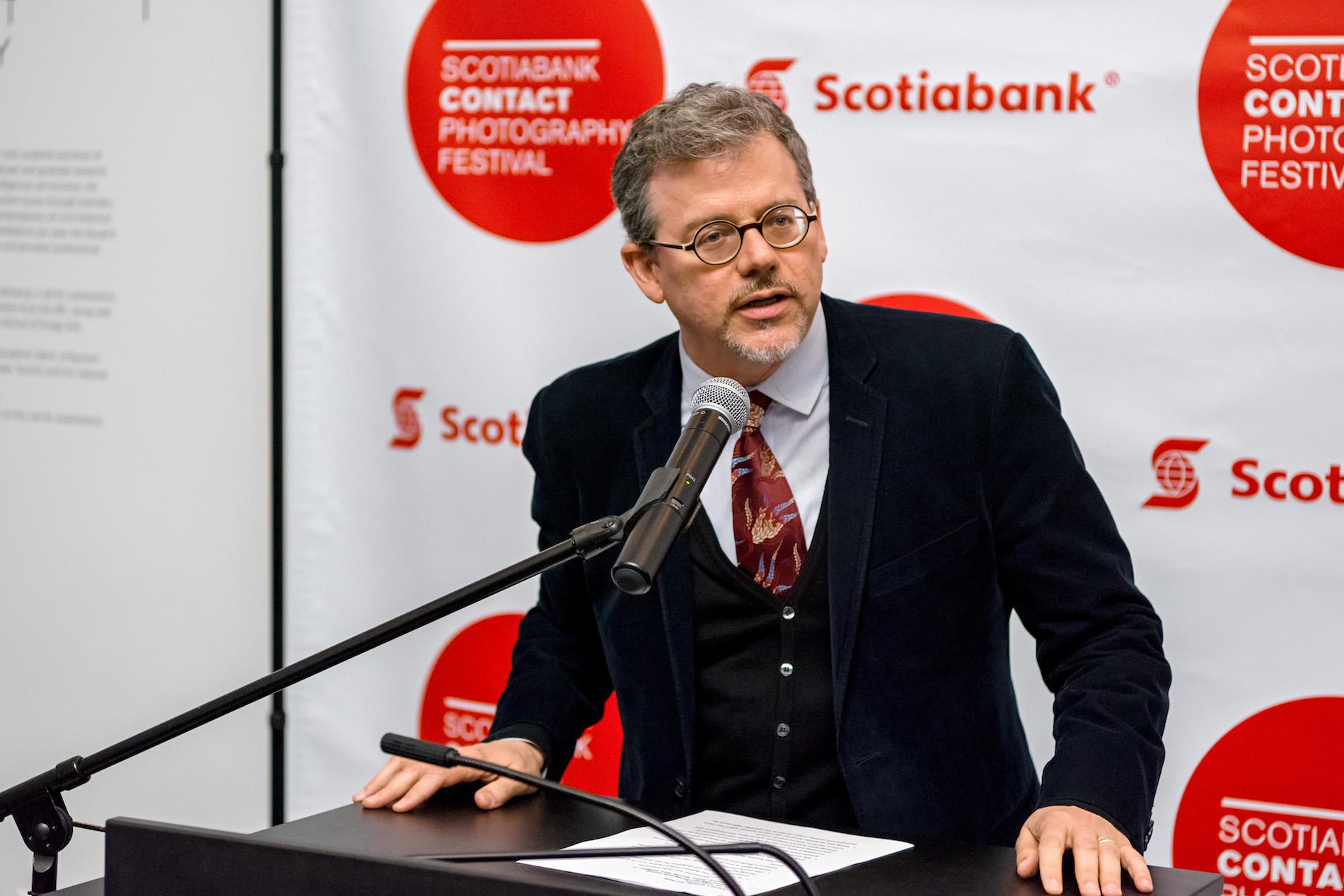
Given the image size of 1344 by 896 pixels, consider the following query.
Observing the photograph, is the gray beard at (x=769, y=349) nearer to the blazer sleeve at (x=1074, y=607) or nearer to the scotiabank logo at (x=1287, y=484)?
the blazer sleeve at (x=1074, y=607)

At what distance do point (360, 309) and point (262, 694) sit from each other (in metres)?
1.67

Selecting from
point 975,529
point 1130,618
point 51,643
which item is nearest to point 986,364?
point 975,529

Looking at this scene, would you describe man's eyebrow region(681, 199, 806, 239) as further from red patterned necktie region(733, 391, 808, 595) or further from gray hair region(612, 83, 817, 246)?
red patterned necktie region(733, 391, 808, 595)

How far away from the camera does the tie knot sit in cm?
189

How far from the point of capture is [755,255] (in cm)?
179

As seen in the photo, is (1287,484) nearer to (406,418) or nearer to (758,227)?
(758,227)

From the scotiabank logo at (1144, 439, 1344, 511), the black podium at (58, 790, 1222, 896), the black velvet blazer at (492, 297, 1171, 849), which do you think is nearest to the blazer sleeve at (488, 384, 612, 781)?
the black velvet blazer at (492, 297, 1171, 849)

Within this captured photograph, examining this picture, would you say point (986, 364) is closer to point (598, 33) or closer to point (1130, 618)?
point (1130, 618)

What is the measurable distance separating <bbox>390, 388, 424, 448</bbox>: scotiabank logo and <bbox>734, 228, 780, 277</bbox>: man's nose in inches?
45.3

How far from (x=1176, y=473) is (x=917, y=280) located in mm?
529

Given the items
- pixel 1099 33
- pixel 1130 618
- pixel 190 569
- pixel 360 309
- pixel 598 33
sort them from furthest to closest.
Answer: pixel 190 569 → pixel 360 309 → pixel 598 33 → pixel 1099 33 → pixel 1130 618

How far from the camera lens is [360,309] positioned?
2811 millimetres

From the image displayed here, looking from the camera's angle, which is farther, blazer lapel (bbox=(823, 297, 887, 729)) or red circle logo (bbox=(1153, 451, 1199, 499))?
red circle logo (bbox=(1153, 451, 1199, 499))

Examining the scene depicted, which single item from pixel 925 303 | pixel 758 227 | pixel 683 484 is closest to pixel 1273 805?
pixel 925 303
